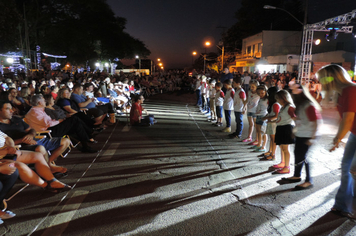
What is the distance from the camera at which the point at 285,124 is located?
4.71 meters

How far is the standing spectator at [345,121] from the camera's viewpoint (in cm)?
317

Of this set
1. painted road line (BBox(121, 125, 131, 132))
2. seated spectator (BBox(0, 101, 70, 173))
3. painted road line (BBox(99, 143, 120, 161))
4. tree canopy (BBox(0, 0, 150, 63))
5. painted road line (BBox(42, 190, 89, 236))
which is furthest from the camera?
tree canopy (BBox(0, 0, 150, 63))

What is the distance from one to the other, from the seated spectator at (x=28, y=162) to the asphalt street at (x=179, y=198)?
0.54 feet

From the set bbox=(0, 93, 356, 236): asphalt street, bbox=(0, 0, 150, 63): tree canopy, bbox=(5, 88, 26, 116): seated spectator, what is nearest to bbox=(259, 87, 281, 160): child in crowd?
bbox=(0, 93, 356, 236): asphalt street

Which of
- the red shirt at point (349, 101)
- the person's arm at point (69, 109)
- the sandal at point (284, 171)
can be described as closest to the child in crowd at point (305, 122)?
the sandal at point (284, 171)

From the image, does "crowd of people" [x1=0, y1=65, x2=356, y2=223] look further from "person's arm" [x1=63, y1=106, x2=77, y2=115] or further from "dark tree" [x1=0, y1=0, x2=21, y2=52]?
"dark tree" [x1=0, y1=0, x2=21, y2=52]

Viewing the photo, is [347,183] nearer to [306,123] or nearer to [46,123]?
[306,123]

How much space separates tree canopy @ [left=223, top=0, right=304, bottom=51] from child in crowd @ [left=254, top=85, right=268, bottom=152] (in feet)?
150

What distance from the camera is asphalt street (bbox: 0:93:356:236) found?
3146 millimetres

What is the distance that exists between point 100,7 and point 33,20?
10.3m

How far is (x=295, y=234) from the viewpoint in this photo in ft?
9.94

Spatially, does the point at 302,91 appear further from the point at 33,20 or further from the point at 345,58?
the point at 33,20

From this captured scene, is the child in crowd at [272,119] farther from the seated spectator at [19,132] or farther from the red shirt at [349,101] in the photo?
the seated spectator at [19,132]

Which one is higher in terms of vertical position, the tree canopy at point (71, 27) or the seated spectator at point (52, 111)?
the tree canopy at point (71, 27)
